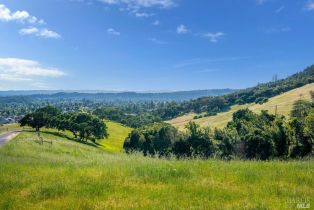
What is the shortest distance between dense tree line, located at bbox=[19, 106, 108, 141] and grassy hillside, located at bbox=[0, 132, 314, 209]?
9650 cm

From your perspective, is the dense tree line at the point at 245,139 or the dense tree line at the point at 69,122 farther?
the dense tree line at the point at 69,122

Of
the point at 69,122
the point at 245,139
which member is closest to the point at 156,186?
the point at 245,139

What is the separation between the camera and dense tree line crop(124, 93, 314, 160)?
63062mm

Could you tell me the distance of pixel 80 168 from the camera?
13.5 m

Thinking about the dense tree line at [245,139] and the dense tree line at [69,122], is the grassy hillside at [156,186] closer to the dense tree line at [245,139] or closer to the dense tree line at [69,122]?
the dense tree line at [245,139]

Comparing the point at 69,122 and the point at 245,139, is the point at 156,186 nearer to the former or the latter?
the point at 245,139

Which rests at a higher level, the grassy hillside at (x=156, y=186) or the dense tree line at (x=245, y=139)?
the grassy hillside at (x=156, y=186)

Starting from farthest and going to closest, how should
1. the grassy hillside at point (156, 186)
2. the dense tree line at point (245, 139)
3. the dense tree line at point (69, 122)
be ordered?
the dense tree line at point (69, 122), the dense tree line at point (245, 139), the grassy hillside at point (156, 186)

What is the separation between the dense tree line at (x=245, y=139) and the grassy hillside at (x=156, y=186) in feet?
86.3

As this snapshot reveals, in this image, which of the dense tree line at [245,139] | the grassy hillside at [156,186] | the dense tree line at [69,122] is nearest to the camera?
the grassy hillside at [156,186]

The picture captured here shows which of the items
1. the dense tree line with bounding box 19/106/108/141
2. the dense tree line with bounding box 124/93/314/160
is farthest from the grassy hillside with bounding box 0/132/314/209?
the dense tree line with bounding box 19/106/108/141

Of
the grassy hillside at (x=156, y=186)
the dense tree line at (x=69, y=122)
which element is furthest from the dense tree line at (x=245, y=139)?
the grassy hillside at (x=156, y=186)

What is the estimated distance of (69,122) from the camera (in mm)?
115500

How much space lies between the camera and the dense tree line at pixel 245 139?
63062mm
